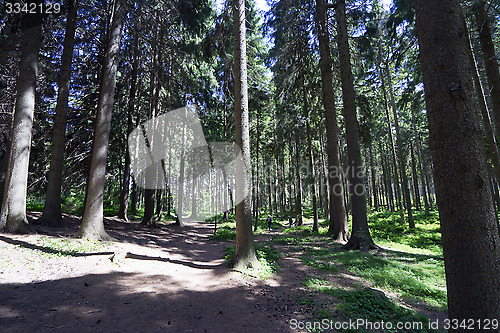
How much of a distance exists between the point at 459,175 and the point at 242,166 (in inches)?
200

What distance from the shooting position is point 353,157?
9578mm

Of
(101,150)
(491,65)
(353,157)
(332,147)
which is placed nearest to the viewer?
(491,65)

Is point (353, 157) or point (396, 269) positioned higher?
point (353, 157)

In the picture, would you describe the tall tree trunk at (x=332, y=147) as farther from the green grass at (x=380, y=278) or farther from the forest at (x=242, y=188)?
the green grass at (x=380, y=278)

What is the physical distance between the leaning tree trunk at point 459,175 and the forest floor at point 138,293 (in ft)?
7.78

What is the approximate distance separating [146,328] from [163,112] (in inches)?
621

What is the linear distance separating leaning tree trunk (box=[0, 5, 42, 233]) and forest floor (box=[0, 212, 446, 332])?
0.67m

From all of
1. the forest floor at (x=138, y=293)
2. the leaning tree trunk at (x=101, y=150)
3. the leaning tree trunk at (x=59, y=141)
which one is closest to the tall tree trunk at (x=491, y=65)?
the forest floor at (x=138, y=293)

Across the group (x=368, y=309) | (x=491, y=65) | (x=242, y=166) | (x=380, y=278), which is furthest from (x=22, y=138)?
(x=491, y=65)

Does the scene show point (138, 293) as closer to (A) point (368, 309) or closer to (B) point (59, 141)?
(A) point (368, 309)

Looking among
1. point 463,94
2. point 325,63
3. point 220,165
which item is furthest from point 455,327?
point 220,165

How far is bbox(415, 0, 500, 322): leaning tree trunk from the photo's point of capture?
94.7 inches

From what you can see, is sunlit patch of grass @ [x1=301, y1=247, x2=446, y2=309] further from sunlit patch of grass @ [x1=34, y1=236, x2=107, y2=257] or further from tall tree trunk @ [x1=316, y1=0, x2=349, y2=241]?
sunlit patch of grass @ [x1=34, y1=236, x2=107, y2=257]

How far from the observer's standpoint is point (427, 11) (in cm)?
280
